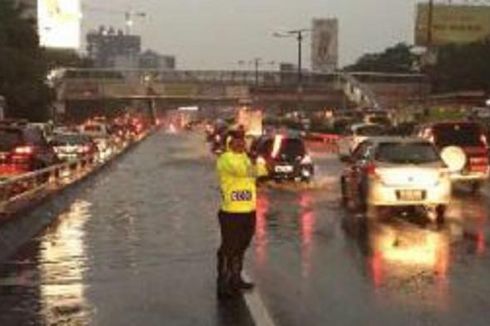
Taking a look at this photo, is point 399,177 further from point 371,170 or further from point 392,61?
point 392,61

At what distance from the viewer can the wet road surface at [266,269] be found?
475 inches

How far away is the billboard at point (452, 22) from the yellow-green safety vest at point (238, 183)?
76.4 meters

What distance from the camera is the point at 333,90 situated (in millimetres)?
143750

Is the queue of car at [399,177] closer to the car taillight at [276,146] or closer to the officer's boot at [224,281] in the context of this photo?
the officer's boot at [224,281]

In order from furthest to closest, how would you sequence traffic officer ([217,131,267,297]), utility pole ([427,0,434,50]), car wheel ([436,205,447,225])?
1. utility pole ([427,0,434,50])
2. car wheel ([436,205,447,225])
3. traffic officer ([217,131,267,297])

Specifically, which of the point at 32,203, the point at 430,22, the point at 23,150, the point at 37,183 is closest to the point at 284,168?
the point at 23,150

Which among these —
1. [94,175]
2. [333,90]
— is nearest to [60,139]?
[94,175]

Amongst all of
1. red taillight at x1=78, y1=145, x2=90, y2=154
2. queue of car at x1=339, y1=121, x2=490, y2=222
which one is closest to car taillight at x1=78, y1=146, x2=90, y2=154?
red taillight at x1=78, y1=145, x2=90, y2=154

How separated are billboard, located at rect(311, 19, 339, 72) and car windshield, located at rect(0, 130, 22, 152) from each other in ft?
277

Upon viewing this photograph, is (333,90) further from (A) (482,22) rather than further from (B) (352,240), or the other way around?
(B) (352,240)

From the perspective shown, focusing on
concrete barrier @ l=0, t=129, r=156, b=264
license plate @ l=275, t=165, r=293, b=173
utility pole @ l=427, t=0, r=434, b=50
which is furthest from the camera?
utility pole @ l=427, t=0, r=434, b=50

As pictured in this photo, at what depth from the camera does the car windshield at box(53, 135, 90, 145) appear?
50.0m

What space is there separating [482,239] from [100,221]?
7.83 m

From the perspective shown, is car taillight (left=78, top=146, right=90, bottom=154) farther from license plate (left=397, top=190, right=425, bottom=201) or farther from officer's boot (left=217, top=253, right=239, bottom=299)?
officer's boot (left=217, top=253, right=239, bottom=299)
